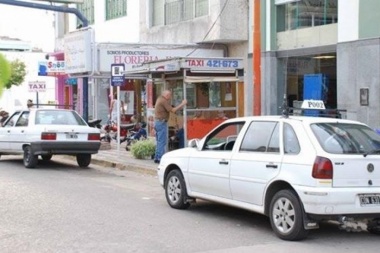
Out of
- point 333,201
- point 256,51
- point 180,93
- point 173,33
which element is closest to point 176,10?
point 173,33

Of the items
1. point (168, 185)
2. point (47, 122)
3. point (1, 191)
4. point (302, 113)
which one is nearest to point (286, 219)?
point (168, 185)

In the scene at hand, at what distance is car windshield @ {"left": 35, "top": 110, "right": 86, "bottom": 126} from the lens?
15.1m

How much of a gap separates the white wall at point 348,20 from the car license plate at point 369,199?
7.56 m

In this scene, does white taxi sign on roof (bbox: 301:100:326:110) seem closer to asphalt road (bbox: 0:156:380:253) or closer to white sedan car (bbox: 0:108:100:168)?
asphalt road (bbox: 0:156:380:253)

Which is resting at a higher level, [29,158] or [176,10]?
[176,10]

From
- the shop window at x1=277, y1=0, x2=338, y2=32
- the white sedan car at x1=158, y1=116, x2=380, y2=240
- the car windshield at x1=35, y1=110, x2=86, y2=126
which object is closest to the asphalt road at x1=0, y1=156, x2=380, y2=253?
the white sedan car at x1=158, y1=116, x2=380, y2=240

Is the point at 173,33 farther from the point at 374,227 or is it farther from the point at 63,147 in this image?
the point at 374,227

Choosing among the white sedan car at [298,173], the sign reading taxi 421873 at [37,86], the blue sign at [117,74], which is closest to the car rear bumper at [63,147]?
the blue sign at [117,74]

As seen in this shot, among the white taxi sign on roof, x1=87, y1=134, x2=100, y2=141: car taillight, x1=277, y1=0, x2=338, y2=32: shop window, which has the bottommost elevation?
x1=87, y1=134, x2=100, y2=141: car taillight

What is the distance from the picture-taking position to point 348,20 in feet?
46.9

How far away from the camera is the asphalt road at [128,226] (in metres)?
7.03

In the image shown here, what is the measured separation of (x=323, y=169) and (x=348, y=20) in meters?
8.17

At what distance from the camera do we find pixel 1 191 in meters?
11.1

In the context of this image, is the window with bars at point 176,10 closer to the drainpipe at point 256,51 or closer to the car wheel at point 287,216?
the drainpipe at point 256,51
